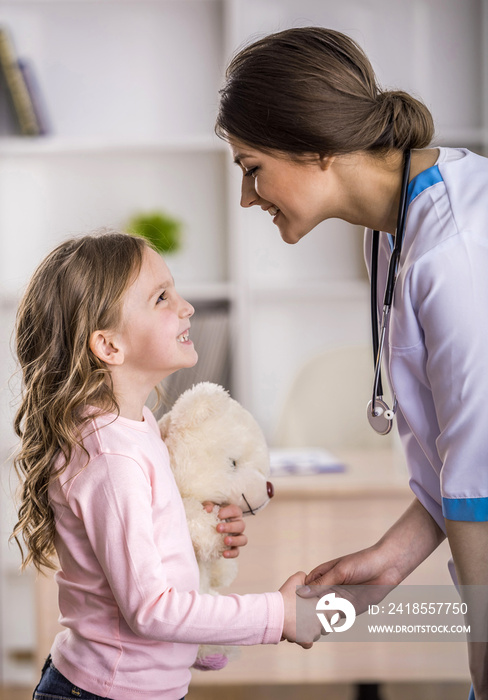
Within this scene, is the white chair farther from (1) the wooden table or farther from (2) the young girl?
(2) the young girl

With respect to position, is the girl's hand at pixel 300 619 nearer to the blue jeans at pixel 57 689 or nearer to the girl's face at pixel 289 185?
the blue jeans at pixel 57 689

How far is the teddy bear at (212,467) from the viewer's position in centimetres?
115

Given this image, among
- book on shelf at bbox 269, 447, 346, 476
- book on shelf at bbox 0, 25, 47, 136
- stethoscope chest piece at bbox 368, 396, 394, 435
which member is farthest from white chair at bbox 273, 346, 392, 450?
stethoscope chest piece at bbox 368, 396, 394, 435

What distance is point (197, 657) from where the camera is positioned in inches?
47.1

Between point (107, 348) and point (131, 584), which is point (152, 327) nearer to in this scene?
point (107, 348)

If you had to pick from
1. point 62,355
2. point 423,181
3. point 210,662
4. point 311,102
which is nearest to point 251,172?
point 311,102

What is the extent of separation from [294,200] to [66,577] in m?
0.61

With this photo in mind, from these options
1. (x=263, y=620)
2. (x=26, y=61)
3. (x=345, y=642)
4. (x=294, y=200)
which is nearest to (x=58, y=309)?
(x=294, y=200)

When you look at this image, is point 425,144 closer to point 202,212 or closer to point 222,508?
point 222,508

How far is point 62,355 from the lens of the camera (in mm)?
1076

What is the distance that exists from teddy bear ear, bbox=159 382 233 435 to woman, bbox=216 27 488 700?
0.29 m

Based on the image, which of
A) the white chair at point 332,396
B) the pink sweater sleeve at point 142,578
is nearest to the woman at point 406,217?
the pink sweater sleeve at point 142,578

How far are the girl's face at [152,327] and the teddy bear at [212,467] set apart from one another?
0.12m

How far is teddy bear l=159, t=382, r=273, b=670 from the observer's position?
1152 millimetres
